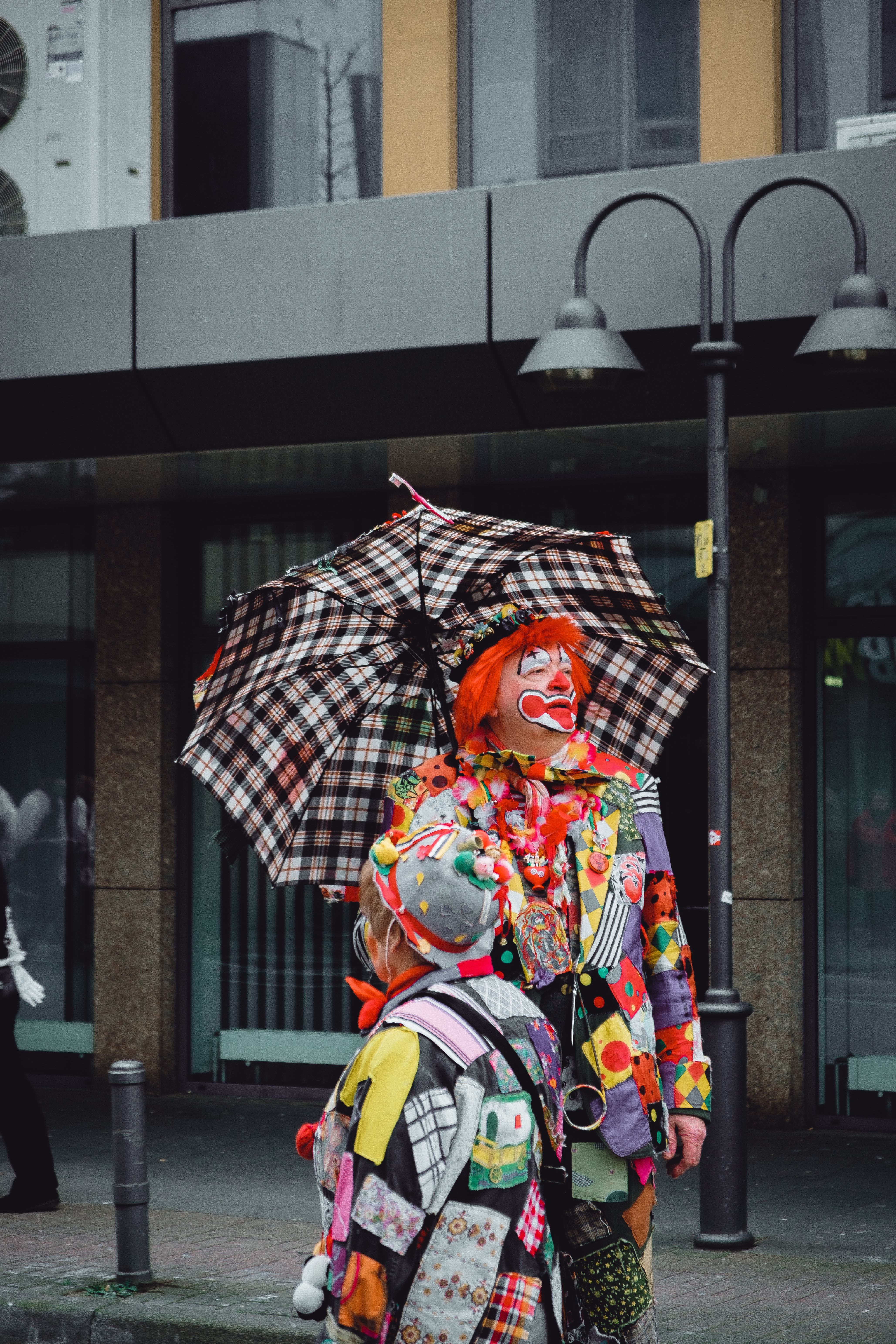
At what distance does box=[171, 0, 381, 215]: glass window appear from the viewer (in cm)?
995

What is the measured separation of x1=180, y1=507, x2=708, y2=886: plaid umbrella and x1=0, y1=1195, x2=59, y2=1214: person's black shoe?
132 inches

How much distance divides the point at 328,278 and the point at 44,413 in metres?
1.71

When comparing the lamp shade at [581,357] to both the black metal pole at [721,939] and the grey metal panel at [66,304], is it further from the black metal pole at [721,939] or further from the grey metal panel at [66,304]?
the grey metal panel at [66,304]

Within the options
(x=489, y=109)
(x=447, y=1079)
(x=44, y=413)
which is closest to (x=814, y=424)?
(x=489, y=109)

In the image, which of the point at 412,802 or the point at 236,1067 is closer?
the point at 412,802

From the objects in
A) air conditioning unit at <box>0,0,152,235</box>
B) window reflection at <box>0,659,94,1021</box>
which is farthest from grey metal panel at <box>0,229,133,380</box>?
window reflection at <box>0,659,94,1021</box>

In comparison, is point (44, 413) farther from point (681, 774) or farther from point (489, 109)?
point (681, 774)

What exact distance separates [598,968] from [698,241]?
4.13m

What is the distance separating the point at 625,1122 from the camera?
12.8 ft

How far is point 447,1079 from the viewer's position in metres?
2.91

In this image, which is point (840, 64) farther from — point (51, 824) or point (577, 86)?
point (51, 824)

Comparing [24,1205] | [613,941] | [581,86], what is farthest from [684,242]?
[24,1205]

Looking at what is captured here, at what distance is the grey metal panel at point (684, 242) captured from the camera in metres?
7.39

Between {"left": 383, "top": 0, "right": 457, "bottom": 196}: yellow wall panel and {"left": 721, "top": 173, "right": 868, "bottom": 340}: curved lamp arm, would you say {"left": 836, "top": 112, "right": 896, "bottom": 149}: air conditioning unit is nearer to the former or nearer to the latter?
{"left": 721, "top": 173, "right": 868, "bottom": 340}: curved lamp arm
